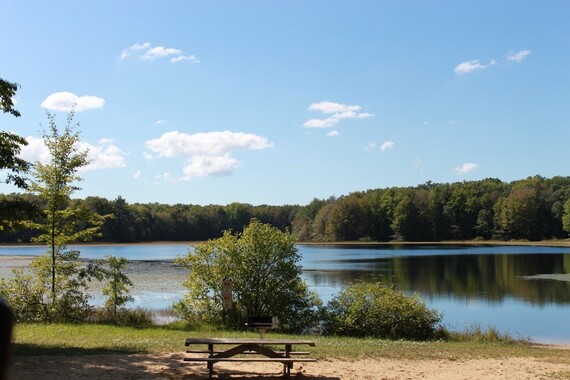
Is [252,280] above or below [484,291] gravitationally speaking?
above

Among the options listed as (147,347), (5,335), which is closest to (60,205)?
(147,347)

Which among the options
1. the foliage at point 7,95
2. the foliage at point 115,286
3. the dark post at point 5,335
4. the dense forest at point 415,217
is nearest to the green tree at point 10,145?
the foliage at point 7,95

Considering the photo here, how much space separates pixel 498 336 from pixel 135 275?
25.0m

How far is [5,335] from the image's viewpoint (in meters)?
1.30

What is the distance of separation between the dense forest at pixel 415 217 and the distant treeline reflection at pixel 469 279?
2427 inches

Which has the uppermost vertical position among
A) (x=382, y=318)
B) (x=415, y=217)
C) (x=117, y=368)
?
(x=415, y=217)

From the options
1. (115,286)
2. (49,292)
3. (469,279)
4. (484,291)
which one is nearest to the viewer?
(49,292)

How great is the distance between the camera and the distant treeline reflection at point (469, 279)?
30656 mm

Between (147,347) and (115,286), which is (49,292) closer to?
(115,286)

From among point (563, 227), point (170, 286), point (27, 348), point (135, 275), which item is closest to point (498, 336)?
point (27, 348)

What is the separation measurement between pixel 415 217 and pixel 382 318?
10345 cm

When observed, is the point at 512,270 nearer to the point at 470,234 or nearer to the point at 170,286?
the point at 170,286

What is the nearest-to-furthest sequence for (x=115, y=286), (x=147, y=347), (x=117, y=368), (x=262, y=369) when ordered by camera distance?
1. (x=117, y=368)
2. (x=262, y=369)
3. (x=147, y=347)
4. (x=115, y=286)

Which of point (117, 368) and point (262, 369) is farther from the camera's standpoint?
point (262, 369)
